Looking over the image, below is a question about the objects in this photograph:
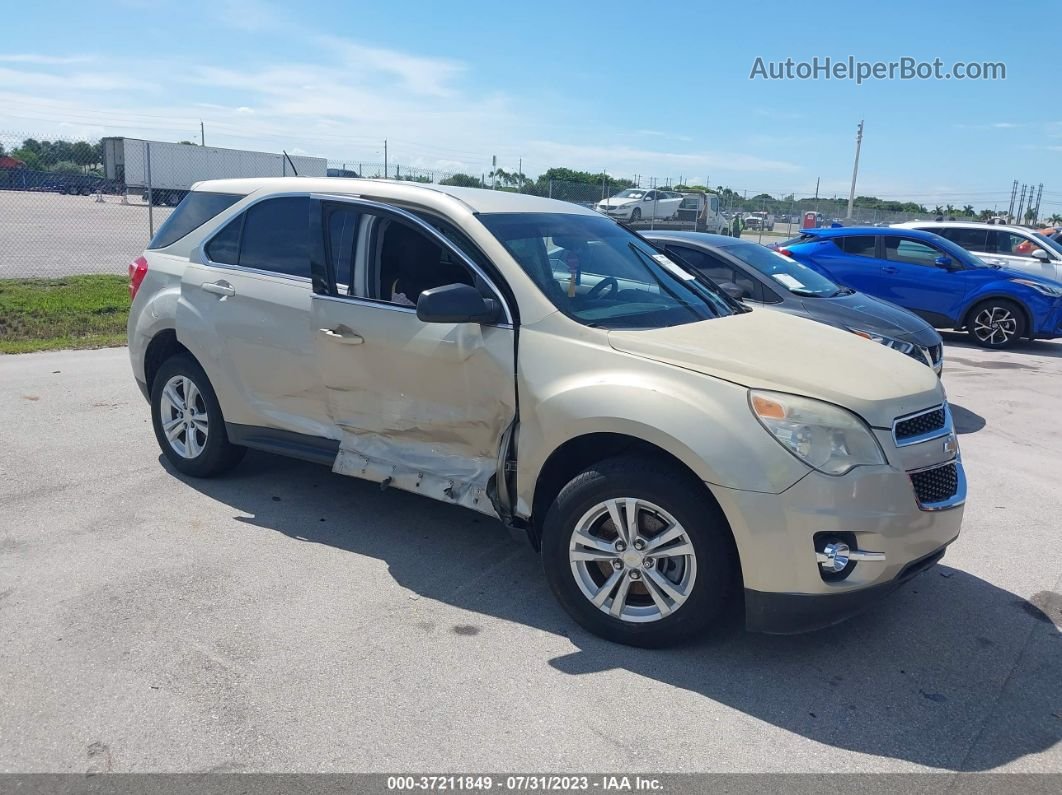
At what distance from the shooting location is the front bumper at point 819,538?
3.37m

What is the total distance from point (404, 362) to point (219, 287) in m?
1.53

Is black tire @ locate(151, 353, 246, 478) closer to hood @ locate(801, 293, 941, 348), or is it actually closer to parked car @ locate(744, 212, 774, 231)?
hood @ locate(801, 293, 941, 348)

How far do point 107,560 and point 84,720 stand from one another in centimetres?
144

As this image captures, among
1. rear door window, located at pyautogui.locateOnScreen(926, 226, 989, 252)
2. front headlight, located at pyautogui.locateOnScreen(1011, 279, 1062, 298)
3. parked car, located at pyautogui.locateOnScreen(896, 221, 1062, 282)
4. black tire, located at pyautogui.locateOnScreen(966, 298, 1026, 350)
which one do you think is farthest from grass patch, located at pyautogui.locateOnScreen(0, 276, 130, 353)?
rear door window, located at pyautogui.locateOnScreen(926, 226, 989, 252)

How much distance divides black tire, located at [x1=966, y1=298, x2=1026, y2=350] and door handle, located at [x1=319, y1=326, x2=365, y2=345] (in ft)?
35.4

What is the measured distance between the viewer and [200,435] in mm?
5621

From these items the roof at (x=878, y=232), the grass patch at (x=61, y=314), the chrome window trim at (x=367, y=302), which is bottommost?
the grass patch at (x=61, y=314)

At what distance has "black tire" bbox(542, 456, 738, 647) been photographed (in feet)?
11.6

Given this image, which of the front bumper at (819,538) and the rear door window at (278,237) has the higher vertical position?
the rear door window at (278,237)

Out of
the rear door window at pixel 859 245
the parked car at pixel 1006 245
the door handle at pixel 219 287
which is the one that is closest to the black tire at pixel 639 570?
the door handle at pixel 219 287

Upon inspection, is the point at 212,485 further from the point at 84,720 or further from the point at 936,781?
the point at 936,781

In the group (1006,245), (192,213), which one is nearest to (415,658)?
(192,213)

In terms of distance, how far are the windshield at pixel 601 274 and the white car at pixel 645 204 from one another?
2783cm

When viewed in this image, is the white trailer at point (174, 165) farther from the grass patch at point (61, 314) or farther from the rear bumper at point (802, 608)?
the rear bumper at point (802, 608)
